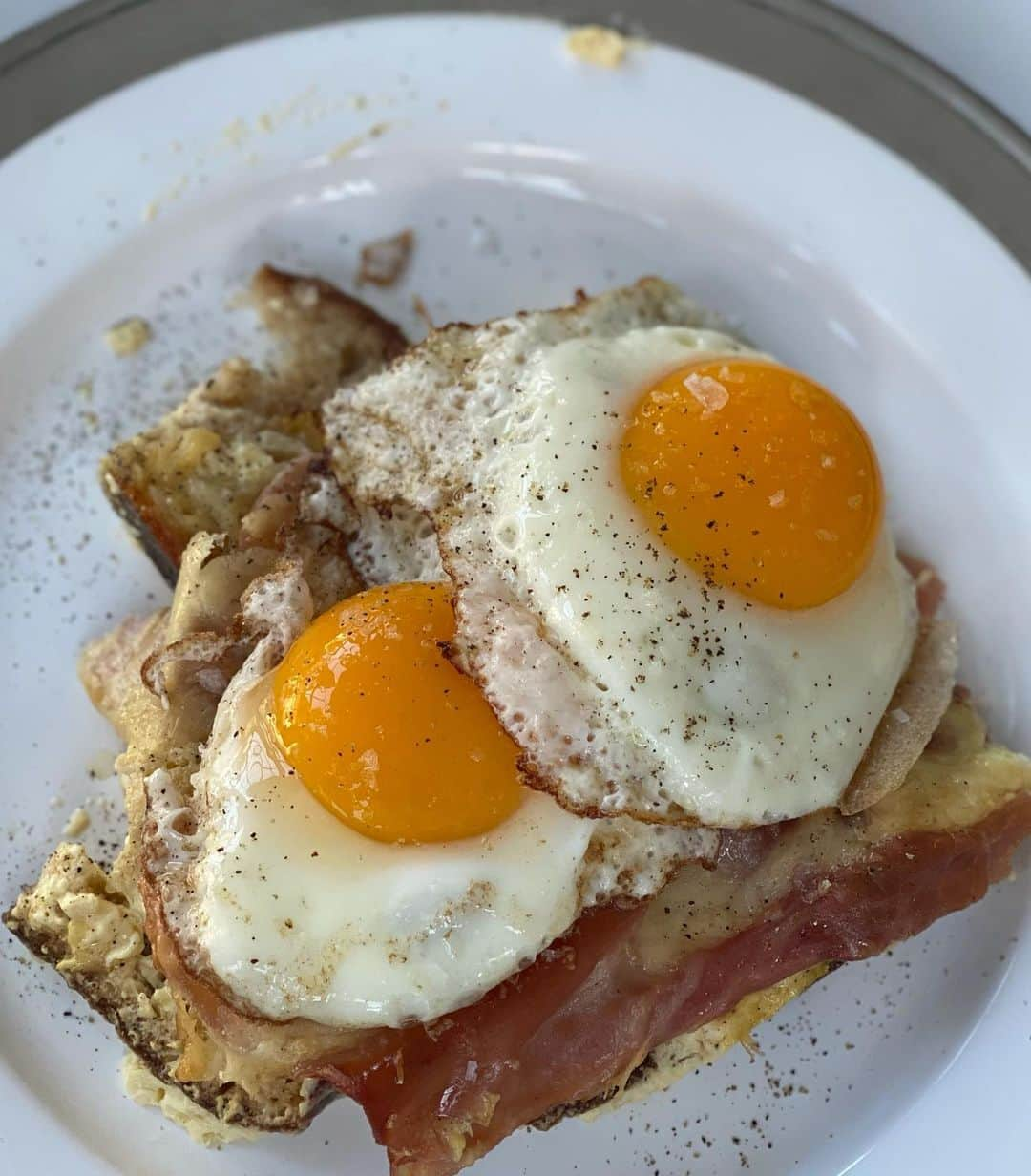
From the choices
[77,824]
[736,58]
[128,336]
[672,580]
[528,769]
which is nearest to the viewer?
[528,769]

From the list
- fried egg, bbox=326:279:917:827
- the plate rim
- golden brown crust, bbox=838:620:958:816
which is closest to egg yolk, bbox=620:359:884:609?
fried egg, bbox=326:279:917:827

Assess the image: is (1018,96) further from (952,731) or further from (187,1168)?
(187,1168)

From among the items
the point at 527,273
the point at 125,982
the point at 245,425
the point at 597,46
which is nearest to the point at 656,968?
the point at 125,982

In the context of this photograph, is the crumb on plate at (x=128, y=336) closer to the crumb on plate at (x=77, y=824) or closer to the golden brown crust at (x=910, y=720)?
the crumb on plate at (x=77, y=824)

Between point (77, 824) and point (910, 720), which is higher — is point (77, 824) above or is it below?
below

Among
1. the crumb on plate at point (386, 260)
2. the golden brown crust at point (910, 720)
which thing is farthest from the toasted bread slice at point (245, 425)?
the golden brown crust at point (910, 720)

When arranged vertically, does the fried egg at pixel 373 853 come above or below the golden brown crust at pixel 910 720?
below

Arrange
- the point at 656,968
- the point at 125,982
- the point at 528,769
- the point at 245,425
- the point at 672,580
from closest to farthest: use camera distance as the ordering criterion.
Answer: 1. the point at 528,769
2. the point at 672,580
3. the point at 656,968
4. the point at 125,982
5. the point at 245,425

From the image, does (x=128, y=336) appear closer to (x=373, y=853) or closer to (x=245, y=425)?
(x=245, y=425)
